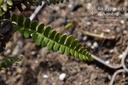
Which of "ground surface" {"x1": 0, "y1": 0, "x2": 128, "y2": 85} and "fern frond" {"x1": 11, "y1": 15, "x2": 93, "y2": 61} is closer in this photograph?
"fern frond" {"x1": 11, "y1": 15, "x2": 93, "y2": 61}

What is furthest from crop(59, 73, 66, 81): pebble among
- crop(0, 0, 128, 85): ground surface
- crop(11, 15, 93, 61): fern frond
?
crop(11, 15, 93, 61): fern frond

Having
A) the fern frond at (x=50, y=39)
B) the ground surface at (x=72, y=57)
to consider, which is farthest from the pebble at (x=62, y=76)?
the fern frond at (x=50, y=39)

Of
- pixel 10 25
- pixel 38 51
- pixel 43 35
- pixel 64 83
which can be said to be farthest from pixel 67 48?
pixel 38 51

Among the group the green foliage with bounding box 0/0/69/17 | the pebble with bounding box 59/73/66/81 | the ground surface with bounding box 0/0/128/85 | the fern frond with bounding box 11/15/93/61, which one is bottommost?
the pebble with bounding box 59/73/66/81

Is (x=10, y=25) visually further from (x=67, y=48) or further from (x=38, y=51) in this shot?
(x=38, y=51)

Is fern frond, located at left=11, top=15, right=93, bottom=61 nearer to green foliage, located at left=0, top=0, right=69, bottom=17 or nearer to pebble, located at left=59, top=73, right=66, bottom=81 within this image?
green foliage, located at left=0, top=0, right=69, bottom=17

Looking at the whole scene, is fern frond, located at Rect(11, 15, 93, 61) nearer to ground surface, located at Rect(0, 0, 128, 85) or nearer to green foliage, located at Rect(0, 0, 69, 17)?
green foliage, located at Rect(0, 0, 69, 17)

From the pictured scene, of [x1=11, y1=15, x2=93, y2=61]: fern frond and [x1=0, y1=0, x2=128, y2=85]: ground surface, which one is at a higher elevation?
[x1=11, y1=15, x2=93, y2=61]: fern frond
